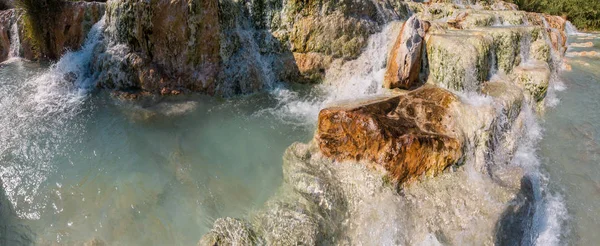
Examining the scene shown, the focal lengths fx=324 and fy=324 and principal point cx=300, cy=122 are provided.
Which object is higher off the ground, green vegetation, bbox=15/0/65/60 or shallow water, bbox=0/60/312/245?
green vegetation, bbox=15/0/65/60

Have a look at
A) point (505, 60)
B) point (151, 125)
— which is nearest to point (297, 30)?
point (151, 125)

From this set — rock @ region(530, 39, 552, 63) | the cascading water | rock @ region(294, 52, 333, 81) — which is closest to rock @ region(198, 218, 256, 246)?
the cascading water

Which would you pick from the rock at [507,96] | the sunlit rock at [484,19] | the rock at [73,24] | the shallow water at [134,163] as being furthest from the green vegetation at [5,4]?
the rock at [507,96]

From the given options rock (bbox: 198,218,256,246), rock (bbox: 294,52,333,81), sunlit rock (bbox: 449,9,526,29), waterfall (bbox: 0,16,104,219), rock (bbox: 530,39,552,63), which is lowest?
rock (bbox: 198,218,256,246)

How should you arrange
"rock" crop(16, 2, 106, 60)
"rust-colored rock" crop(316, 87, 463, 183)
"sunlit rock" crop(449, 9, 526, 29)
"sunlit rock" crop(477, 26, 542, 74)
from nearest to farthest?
"rust-colored rock" crop(316, 87, 463, 183) → "sunlit rock" crop(477, 26, 542, 74) → "rock" crop(16, 2, 106, 60) → "sunlit rock" crop(449, 9, 526, 29)

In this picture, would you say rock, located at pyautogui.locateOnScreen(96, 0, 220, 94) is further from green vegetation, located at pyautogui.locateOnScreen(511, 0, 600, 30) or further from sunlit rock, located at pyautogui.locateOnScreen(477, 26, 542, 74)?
green vegetation, located at pyautogui.locateOnScreen(511, 0, 600, 30)

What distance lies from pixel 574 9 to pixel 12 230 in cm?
3084

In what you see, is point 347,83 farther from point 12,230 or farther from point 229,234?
point 12,230

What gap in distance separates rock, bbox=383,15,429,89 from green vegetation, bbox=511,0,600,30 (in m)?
21.0

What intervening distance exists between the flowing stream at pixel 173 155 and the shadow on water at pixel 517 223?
0.33 feet

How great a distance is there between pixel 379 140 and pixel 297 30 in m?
4.62

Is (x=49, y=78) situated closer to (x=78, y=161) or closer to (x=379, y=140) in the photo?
(x=78, y=161)

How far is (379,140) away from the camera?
470cm

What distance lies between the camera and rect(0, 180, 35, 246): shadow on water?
3.82 metres
